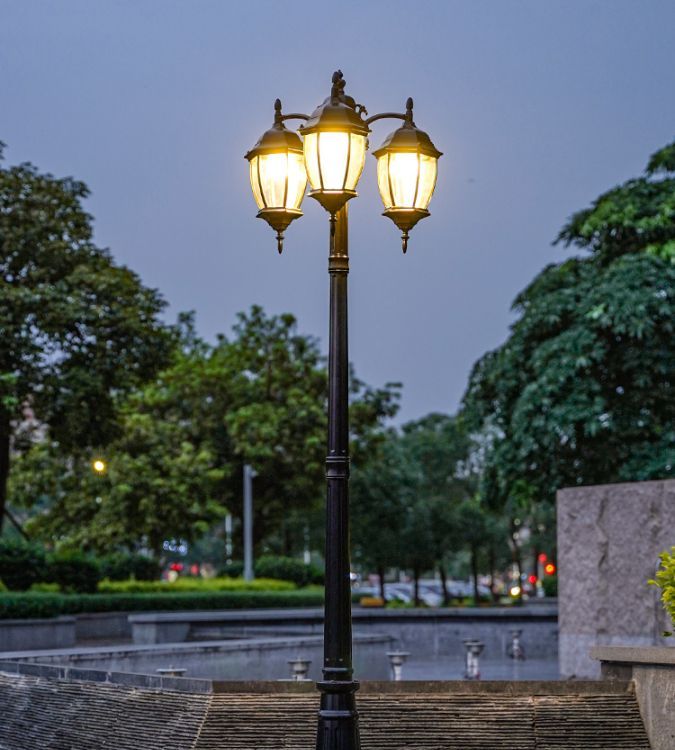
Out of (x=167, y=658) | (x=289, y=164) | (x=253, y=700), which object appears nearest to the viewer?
(x=289, y=164)

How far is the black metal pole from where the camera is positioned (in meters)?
8.29

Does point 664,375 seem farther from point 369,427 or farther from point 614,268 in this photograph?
point 369,427

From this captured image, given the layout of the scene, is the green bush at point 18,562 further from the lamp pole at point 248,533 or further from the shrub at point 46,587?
the lamp pole at point 248,533

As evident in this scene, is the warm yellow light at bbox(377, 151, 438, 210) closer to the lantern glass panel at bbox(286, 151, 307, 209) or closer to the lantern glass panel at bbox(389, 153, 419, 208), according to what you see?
the lantern glass panel at bbox(389, 153, 419, 208)

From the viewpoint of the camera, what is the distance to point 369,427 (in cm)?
4503

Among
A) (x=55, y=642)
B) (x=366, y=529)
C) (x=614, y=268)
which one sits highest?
(x=614, y=268)

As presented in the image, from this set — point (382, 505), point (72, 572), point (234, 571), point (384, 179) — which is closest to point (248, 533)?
point (234, 571)

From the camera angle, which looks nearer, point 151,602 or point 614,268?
point 614,268

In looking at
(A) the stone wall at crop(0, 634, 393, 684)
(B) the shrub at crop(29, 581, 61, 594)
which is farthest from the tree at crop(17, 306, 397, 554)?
(A) the stone wall at crop(0, 634, 393, 684)

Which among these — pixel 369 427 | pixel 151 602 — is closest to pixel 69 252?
pixel 151 602

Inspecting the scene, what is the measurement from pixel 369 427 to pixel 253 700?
34.7 metres

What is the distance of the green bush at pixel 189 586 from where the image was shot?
33.2 meters

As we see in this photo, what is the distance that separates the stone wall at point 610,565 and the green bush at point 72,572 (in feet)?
50.9

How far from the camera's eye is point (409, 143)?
877cm
